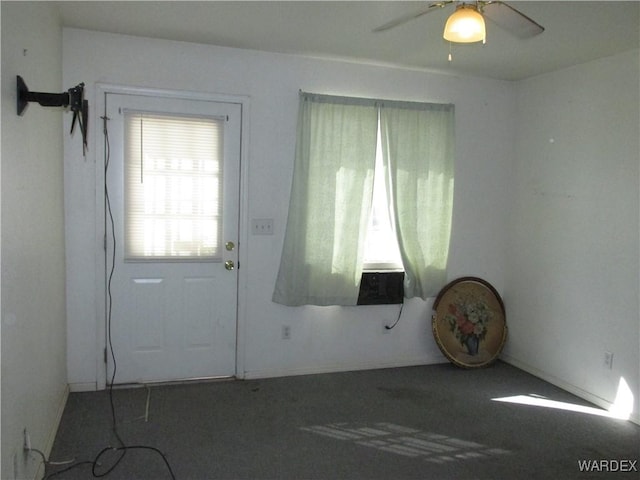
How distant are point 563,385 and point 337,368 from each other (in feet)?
5.90

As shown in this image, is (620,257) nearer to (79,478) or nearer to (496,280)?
(496,280)

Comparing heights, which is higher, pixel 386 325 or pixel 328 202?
pixel 328 202

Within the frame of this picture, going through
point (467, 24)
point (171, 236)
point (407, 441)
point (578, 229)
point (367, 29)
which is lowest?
point (407, 441)

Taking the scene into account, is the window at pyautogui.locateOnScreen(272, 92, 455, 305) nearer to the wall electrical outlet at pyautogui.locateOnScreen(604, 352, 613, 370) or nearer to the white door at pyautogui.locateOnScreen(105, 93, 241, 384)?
the white door at pyautogui.locateOnScreen(105, 93, 241, 384)

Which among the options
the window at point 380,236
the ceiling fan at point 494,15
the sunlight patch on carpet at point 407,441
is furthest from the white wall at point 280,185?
the ceiling fan at point 494,15

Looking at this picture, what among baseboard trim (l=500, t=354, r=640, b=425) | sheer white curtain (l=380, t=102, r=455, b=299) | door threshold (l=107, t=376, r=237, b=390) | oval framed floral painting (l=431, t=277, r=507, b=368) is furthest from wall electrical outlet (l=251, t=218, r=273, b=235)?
baseboard trim (l=500, t=354, r=640, b=425)

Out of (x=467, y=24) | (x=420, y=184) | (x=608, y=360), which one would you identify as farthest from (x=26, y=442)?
(x=608, y=360)

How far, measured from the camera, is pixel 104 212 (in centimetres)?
349

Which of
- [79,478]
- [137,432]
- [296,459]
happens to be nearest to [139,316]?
[137,432]

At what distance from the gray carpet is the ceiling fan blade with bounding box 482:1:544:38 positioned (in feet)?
7.38

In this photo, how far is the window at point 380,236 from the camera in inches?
163

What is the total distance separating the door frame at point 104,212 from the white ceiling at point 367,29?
38 cm

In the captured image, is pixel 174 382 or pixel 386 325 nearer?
pixel 174 382

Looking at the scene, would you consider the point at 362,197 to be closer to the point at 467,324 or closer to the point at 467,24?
the point at 467,324
